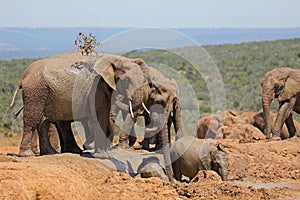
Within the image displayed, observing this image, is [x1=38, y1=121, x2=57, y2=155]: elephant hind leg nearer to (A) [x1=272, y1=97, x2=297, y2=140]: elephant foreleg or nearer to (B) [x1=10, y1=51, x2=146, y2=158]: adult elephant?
(B) [x1=10, y1=51, x2=146, y2=158]: adult elephant

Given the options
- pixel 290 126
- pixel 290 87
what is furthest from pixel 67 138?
pixel 290 126

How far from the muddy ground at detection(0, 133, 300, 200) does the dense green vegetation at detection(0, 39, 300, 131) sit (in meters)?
9.75

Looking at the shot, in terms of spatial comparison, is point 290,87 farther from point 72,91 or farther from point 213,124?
point 72,91

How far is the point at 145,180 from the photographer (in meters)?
8.44

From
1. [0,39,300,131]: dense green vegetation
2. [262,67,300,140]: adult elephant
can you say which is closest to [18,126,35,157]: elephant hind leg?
[262,67,300,140]: adult elephant

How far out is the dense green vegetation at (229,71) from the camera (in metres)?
32.9

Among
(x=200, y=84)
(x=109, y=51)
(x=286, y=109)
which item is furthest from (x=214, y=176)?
(x=200, y=84)

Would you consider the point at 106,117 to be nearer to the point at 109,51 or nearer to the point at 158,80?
the point at 109,51

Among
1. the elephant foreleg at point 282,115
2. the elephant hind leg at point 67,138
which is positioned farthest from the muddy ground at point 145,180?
the elephant foreleg at point 282,115

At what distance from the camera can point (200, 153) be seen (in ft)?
34.4

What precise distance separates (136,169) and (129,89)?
4.50ft

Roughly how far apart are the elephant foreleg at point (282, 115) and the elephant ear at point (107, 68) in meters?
6.72

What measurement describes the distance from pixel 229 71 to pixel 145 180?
134ft

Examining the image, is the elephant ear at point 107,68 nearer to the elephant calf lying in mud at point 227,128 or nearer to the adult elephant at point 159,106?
the adult elephant at point 159,106
